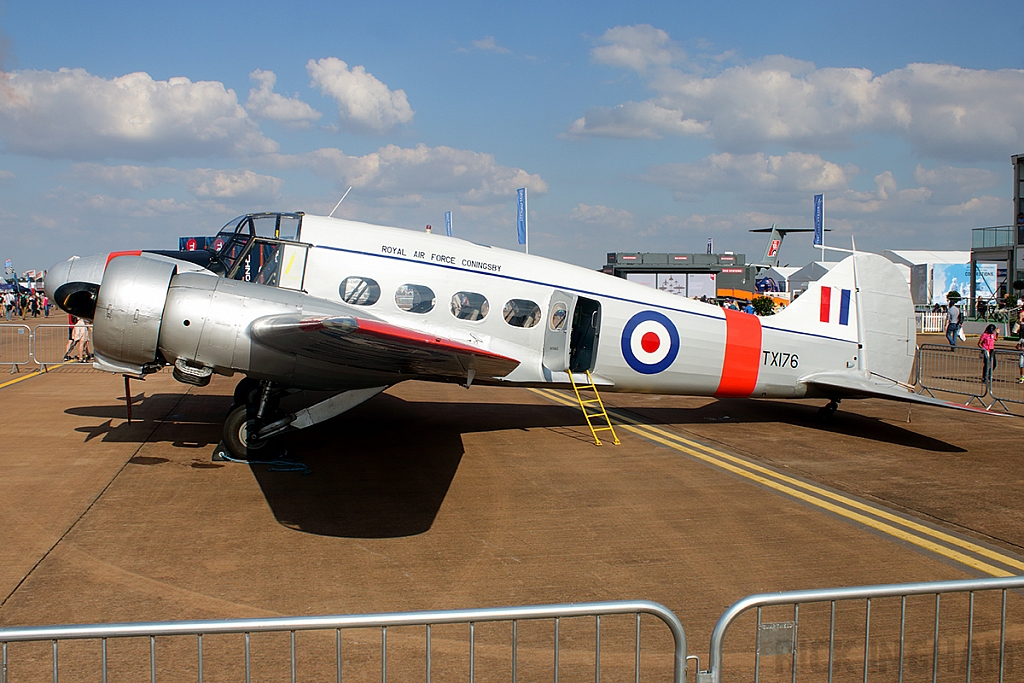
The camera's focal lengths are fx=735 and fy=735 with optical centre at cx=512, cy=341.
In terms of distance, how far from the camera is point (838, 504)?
803 centimetres

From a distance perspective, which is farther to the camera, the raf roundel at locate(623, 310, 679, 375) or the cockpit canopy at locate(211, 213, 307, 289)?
the raf roundel at locate(623, 310, 679, 375)

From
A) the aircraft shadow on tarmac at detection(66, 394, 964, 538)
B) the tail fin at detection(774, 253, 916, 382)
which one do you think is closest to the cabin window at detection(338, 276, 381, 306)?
the aircraft shadow on tarmac at detection(66, 394, 964, 538)

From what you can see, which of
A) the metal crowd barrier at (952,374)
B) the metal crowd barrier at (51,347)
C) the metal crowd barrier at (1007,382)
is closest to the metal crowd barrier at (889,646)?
the metal crowd barrier at (952,374)

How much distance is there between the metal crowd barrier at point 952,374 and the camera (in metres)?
16.4

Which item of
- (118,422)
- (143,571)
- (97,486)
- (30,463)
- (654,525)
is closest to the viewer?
(143,571)

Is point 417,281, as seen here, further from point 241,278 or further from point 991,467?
point 991,467

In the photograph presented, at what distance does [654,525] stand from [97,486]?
6012 millimetres

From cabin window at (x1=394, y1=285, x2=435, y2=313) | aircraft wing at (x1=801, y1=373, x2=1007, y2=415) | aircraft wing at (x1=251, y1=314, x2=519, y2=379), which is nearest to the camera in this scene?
aircraft wing at (x1=251, y1=314, x2=519, y2=379)

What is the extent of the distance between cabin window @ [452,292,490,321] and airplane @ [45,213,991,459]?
2 centimetres

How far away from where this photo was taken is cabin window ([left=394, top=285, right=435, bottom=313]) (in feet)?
32.5

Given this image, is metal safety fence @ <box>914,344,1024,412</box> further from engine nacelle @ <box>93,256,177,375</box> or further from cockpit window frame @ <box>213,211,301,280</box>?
engine nacelle @ <box>93,256,177,375</box>

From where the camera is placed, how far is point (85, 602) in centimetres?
512

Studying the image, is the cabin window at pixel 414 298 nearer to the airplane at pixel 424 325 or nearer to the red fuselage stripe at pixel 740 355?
the airplane at pixel 424 325

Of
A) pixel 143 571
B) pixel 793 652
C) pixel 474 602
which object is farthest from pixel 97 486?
pixel 793 652
